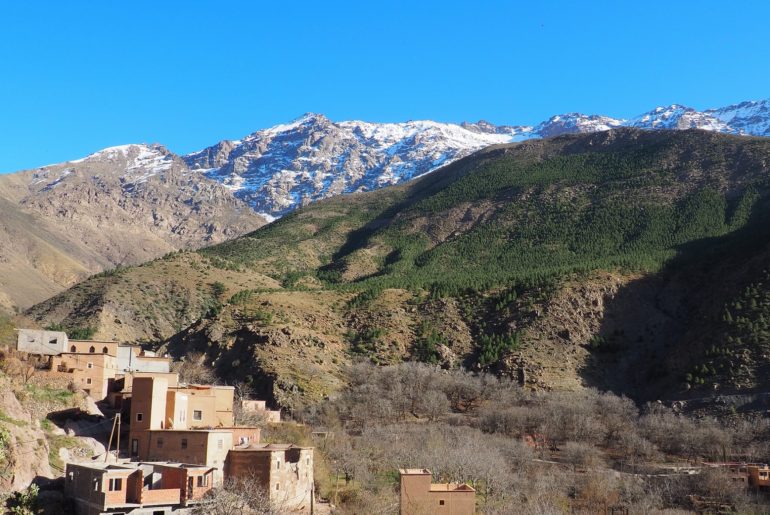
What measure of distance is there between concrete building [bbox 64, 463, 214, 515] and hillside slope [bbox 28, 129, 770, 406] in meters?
35.1

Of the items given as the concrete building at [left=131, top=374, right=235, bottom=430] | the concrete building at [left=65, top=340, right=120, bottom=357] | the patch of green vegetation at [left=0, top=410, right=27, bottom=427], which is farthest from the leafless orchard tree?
the concrete building at [left=65, top=340, right=120, bottom=357]

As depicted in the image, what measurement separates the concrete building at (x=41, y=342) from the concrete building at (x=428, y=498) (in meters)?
19.9

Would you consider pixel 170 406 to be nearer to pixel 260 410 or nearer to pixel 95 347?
pixel 95 347

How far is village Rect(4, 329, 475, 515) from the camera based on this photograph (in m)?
31.5

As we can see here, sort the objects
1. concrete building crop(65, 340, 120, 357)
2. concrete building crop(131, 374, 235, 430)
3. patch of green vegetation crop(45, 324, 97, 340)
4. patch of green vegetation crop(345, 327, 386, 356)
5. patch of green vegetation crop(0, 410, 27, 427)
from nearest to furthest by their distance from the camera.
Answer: patch of green vegetation crop(0, 410, 27, 427)
concrete building crop(131, 374, 235, 430)
concrete building crop(65, 340, 120, 357)
patch of green vegetation crop(45, 324, 97, 340)
patch of green vegetation crop(345, 327, 386, 356)

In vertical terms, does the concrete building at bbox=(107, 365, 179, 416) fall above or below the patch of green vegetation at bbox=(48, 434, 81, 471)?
above

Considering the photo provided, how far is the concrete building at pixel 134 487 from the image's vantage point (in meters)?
30.6

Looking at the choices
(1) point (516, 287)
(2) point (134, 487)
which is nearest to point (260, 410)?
(2) point (134, 487)

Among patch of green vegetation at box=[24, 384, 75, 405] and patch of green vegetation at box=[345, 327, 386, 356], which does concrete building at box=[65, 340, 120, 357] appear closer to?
patch of green vegetation at box=[24, 384, 75, 405]

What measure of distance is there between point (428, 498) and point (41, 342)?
75.1ft

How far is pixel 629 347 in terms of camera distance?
86438mm

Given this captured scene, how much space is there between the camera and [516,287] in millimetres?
93750

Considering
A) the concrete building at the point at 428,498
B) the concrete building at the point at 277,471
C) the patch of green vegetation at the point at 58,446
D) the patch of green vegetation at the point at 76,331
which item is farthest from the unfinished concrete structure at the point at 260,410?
the patch of green vegetation at the point at 76,331

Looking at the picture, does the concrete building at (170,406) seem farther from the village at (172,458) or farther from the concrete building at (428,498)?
the concrete building at (428,498)
